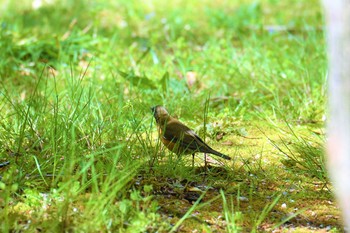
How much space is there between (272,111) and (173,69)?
1.28m

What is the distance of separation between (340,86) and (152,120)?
205cm

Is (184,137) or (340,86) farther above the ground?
(340,86)

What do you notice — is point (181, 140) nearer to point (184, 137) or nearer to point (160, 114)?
point (184, 137)

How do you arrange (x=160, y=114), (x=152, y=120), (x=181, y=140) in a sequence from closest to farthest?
(x=181, y=140) → (x=152, y=120) → (x=160, y=114)

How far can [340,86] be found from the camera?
2100mm

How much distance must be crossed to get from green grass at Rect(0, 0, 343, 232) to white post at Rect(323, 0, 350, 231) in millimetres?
795

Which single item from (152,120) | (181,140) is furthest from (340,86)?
(152,120)

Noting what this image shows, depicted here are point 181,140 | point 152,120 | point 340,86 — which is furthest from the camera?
point 152,120

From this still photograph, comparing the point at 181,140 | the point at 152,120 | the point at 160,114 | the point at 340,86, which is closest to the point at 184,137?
the point at 181,140

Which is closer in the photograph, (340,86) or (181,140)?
(340,86)

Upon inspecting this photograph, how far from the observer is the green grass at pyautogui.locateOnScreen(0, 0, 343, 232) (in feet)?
10.3

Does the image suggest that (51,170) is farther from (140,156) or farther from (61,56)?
(61,56)

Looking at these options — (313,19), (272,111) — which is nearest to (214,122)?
(272,111)

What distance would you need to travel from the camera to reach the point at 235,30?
7539 millimetres
